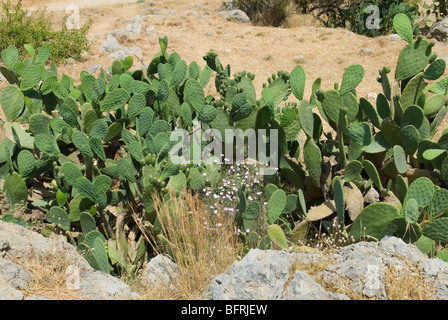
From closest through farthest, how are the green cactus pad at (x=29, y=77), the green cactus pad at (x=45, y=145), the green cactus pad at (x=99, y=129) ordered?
the green cactus pad at (x=45, y=145) → the green cactus pad at (x=99, y=129) → the green cactus pad at (x=29, y=77)

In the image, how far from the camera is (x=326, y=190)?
3.71 meters

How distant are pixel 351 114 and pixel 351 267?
1.48 m

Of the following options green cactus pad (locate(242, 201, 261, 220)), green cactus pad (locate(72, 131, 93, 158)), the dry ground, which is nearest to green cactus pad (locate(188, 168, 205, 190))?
green cactus pad (locate(242, 201, 261, 220))

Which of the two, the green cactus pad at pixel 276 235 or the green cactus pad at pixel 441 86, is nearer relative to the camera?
the green cactus pad at pixel 276 235

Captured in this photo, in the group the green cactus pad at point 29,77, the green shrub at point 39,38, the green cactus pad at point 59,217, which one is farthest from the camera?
the green shrub at point 39,38

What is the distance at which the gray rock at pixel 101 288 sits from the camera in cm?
264

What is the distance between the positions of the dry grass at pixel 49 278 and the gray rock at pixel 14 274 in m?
0.03

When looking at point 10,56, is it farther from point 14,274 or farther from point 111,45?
point 111,45

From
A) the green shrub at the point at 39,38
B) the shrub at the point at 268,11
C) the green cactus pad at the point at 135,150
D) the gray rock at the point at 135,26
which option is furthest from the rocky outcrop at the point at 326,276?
the shrub at the point at 268,11

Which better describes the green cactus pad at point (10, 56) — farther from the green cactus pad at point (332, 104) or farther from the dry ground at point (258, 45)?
the green cactus pad at point (332, 104)

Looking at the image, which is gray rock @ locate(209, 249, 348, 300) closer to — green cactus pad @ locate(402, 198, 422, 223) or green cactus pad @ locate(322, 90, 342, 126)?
green cactus pad @ locate(402, 198, 422, 223)

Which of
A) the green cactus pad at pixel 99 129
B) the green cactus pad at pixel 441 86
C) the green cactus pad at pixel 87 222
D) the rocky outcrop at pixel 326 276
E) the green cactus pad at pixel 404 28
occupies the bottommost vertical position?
the green cactus pad at pixel 87 222

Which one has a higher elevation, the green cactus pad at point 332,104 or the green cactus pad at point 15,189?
the green cactus pad at point 332,104
